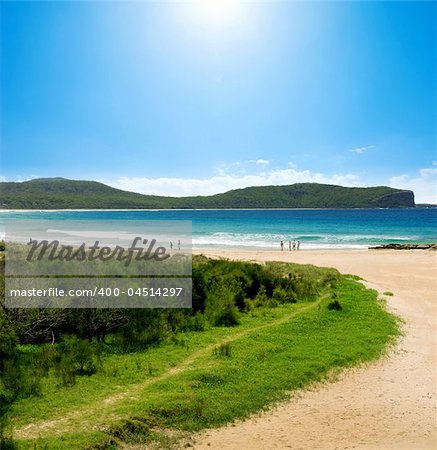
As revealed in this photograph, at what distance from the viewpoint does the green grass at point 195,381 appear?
6379 millimetres

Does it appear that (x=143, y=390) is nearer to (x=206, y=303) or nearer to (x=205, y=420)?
(x=205, y=420)

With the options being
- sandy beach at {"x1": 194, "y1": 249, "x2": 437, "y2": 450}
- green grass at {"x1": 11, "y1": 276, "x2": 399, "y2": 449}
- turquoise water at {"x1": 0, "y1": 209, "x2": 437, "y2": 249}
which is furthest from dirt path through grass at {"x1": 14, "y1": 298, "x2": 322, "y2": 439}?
turquoise water at {"x1": 0, "y1": 209, "x2": 437, "y2": 249}

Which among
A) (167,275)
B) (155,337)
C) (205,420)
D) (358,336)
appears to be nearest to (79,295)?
(155,337)

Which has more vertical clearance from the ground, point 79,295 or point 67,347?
point 79,295

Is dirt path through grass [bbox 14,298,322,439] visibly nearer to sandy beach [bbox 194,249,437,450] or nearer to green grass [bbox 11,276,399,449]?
green grass [bbox 11,276,399,449]

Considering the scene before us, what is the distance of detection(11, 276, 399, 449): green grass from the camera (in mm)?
6379

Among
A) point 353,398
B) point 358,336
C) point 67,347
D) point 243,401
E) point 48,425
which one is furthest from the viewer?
point 358,336

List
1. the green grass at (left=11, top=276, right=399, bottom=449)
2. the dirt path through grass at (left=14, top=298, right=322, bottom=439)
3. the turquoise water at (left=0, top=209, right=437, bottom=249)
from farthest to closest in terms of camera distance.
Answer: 1. the turquoise water at (left=0, top=209, right=437, bottom=249)
2. the green grass at (left=11, top=276, right=399, bottom=449)
3. the dirt path through grass at (left=14, top=298, right=322, bottom=439)

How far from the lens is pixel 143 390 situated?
7.68 metres

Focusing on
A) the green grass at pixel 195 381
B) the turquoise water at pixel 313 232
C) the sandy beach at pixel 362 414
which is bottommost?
the sandy beach at pixel 362 414

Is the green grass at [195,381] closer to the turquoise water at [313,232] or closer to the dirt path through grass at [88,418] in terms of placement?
the dirt path through grass at [88,418]

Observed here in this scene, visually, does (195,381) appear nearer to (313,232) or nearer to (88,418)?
(88,418)

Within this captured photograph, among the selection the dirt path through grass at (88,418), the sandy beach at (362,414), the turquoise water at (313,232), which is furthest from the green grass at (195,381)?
the turquoise water at (313,232)

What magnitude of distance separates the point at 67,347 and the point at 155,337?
2315 mm
